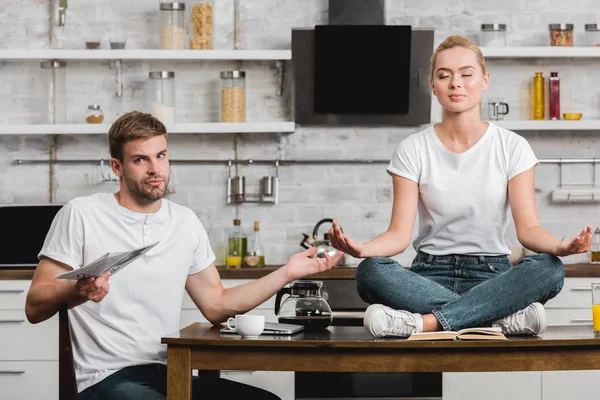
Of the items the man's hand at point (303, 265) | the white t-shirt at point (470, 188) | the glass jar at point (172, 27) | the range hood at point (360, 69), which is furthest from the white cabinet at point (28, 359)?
the white t-shirt at point (470, 188)

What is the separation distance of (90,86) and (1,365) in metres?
1.55

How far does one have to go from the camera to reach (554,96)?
4488 mm

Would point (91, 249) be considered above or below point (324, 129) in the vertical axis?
below

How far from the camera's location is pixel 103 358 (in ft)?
6.95

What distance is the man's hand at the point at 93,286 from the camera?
187 cm

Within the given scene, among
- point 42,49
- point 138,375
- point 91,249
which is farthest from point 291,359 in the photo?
point 42,49

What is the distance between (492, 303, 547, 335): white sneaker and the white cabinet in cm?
250

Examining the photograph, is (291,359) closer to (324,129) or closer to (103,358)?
(103,358)

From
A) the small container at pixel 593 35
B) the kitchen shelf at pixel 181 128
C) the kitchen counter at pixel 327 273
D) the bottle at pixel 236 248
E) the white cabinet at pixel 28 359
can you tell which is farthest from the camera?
the small container at pixel 593 35

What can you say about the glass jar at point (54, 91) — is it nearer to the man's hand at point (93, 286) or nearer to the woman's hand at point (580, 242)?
the man's hand at point (93, 286)

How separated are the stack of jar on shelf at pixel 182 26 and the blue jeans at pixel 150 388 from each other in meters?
2.57

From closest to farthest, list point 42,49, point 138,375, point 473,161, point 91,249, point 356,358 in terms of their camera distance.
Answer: point 356,358 < point 138,375 < point 91,249 < point 473,161 < point 42,49

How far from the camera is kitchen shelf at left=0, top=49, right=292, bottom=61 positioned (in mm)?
4332

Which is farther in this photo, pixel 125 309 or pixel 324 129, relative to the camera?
pixel 324 129
